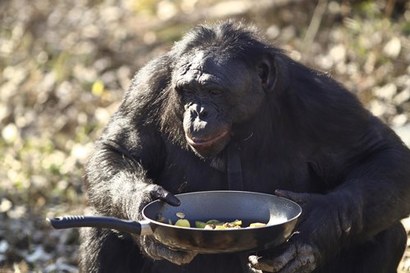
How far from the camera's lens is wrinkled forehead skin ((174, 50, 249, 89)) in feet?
23.2

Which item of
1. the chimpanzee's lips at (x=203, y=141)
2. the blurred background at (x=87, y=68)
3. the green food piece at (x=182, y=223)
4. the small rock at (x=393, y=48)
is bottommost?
the blurred background at (x=87, y=68)

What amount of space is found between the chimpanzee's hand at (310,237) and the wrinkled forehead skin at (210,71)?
3.04 ft

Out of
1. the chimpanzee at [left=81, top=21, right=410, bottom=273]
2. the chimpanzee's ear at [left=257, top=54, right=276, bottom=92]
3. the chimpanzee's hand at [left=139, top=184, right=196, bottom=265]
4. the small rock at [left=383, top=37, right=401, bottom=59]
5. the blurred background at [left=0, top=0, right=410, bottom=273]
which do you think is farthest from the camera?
the small rock at [left=383, top=37, right=401, bottom=59]

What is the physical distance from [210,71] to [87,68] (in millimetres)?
8162

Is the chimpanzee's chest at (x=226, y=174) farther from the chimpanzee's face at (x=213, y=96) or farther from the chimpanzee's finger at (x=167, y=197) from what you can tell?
the chimpanzee's finger at (x=167, y=197)

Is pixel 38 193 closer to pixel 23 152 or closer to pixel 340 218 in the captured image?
pixel 23 152

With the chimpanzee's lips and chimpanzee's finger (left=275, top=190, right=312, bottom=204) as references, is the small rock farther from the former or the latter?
the chimpanzee's lips

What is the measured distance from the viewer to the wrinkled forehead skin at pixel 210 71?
7.08 m

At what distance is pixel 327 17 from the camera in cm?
1473

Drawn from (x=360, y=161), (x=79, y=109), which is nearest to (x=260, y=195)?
(x=360, y=161)

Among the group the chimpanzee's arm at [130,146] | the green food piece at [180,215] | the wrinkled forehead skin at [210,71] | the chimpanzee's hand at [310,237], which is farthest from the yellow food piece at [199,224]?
the wrinkled forehead skin at [210,71]

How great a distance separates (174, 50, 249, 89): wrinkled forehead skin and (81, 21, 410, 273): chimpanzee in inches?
0.4

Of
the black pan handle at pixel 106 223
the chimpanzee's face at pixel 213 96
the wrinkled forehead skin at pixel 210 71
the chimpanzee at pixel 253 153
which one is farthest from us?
the chimpanzee at pixel 253 153

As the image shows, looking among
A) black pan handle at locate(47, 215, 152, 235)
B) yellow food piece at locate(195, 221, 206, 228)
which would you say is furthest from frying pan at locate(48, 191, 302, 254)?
yellow food piece at locate(195, 221, 206, 228)
